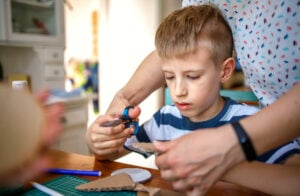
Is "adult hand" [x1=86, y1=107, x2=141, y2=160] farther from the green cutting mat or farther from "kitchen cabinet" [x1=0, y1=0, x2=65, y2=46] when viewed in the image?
"kitchen cabinet" [x1=0, y1=0, x2=65, y2=46]

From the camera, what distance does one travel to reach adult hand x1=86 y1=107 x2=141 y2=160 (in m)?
0.73

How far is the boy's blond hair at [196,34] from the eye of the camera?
0.77 m

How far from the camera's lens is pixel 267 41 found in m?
0.74

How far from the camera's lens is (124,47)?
2469 mm

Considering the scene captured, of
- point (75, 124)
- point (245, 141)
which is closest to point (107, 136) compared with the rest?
point (245, 141)

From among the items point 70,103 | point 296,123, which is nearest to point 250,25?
point 296,123

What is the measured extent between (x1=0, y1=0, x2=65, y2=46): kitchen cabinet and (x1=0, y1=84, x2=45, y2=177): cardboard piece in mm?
1874

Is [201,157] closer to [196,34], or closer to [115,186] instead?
[115,186]

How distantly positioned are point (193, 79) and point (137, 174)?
29cm

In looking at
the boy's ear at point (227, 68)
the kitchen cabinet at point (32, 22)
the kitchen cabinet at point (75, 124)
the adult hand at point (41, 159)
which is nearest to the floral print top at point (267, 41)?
the boy's ear at point (227, 68)

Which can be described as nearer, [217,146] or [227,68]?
[217,146]

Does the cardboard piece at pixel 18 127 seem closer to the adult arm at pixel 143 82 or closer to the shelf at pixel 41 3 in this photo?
the adult arm at pixel 143 82

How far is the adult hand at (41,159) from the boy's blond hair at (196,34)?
52cm

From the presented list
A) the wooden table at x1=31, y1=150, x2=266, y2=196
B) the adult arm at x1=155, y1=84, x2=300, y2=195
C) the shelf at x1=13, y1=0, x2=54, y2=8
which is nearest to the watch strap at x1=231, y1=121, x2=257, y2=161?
the adult arm at x1=155, y1=84, x2=300, y2=195
